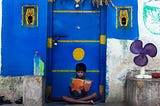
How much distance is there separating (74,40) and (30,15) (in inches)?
45.6

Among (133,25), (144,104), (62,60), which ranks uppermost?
(133,25)

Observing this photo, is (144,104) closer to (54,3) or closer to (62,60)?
(62,60)

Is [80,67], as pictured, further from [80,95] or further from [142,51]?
[142,51]

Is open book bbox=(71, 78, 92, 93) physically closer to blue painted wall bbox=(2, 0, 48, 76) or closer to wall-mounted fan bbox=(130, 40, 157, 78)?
blue painted wall bbox=(2, 0, 48, 76)

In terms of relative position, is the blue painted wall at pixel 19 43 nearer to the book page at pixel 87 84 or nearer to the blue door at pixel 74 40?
the blue door at pixel 74 40

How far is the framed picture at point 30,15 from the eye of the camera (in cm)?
979

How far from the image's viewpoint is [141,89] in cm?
873

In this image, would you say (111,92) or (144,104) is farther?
(111,92)

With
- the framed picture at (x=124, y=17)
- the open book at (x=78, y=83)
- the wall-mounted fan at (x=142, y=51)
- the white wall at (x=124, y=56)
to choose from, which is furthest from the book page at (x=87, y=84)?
the framed picture at (x=124, y=17)

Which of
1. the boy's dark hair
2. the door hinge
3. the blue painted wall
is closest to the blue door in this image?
the door hinge

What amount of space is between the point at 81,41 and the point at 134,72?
1.41 m

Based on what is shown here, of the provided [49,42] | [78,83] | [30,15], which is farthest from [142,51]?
[30,15]

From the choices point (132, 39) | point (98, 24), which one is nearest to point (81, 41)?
point (98, 24)

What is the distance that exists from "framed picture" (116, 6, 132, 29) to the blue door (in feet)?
1.61
